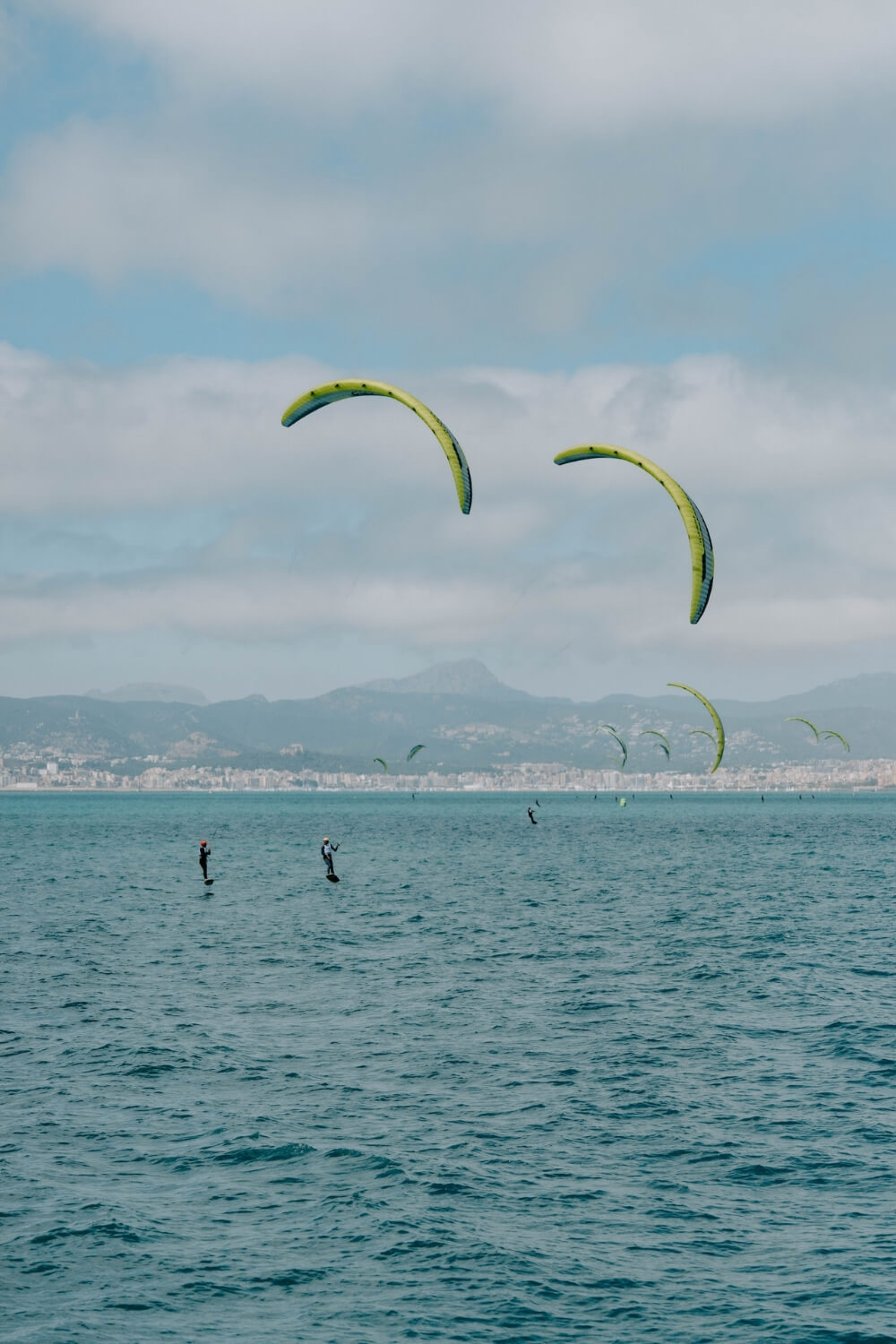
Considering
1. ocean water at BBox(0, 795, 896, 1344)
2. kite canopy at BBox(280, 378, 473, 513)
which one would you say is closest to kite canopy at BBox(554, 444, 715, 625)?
kite canopy at BBox(280, 378, 473, 513)

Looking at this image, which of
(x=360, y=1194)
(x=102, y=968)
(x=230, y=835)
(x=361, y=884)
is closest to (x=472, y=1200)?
(x=360, y=1194)

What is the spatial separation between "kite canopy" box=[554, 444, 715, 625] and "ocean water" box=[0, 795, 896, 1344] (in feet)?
40.3

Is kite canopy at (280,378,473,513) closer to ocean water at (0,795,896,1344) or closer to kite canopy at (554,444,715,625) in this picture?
kite canopy at (554,444,715,625)

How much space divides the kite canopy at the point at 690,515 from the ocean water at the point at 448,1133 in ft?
40.3

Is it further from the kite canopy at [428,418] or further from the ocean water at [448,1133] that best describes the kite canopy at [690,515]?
the ocean water at [448,1133]

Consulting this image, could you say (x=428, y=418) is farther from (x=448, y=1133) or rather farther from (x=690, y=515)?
(x=448, y=1133)

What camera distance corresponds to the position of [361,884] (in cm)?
7050

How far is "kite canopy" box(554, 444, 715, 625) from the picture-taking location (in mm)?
35156

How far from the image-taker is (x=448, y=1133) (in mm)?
20922

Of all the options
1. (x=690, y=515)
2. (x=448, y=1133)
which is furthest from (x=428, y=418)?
(x=448, y=1133)

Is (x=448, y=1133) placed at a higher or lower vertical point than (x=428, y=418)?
lower

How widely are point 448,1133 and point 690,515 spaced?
839 inches

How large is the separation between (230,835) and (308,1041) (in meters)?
111

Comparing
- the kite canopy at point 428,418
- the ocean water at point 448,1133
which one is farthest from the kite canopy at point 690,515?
the ocean water at point 448,1133
